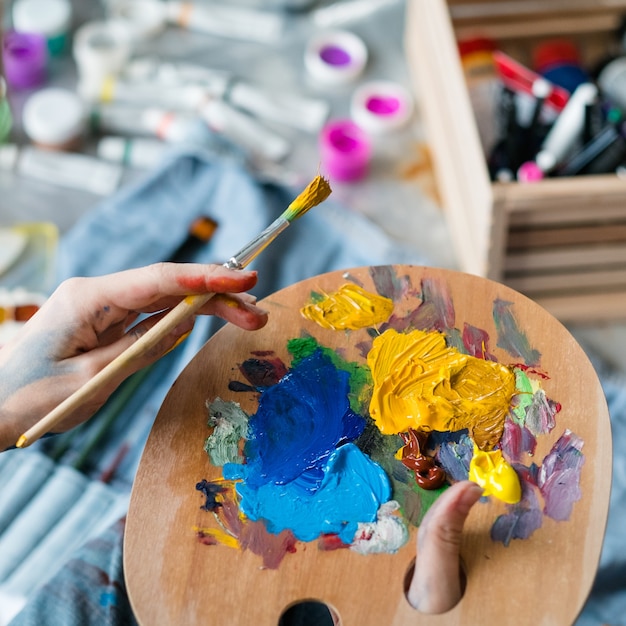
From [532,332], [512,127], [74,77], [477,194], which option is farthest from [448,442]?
[74,77]

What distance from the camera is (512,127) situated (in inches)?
52.3

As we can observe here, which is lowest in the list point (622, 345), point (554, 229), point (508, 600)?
point (622, 345)

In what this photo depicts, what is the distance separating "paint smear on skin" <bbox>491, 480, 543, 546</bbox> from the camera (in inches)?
26.6

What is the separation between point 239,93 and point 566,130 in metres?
0.63

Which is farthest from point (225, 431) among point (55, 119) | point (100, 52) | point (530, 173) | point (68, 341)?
point (100, 52)

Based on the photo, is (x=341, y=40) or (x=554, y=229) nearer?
(x=554, y=229)

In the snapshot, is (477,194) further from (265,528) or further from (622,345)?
(265,528)

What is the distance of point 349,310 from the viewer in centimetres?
81

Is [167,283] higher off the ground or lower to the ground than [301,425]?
higher

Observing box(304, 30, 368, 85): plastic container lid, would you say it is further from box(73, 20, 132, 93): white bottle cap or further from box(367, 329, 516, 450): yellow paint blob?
box(367, 329, 516, 450): yellow paint blob

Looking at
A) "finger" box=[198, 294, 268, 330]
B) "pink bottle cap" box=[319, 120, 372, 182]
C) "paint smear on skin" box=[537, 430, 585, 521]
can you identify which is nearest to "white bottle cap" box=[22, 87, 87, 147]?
"pink bottle cap" box=[319, 120, 372, 182]

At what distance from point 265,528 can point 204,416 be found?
116 mm

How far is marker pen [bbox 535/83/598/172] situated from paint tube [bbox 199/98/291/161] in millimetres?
490

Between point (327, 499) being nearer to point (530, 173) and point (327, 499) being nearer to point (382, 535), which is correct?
point (382, 535)
